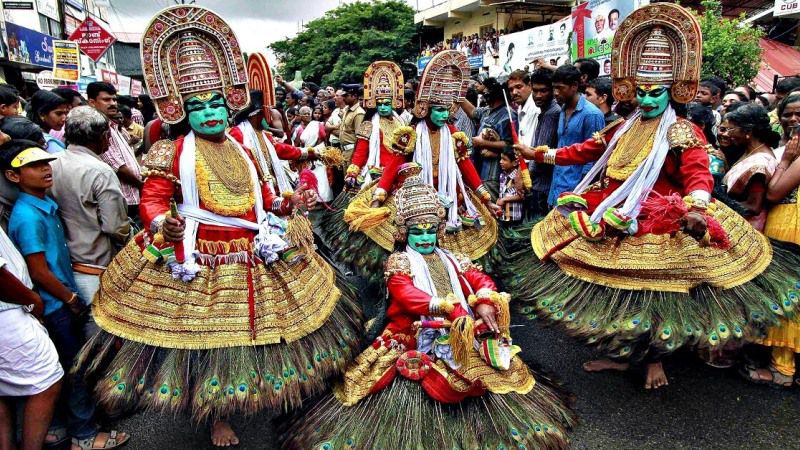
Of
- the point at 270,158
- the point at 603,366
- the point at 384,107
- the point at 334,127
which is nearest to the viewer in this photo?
the point at 603,366

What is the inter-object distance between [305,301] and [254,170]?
3.06 ft

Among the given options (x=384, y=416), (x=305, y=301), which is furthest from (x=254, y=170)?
(x=384, y=416)

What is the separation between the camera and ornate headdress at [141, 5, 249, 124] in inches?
117

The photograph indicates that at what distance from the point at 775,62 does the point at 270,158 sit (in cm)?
1801

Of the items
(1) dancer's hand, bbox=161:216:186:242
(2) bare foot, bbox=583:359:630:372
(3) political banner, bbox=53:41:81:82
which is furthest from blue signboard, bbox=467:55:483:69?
(1) dancer's hand, bbox=161:216:186:242

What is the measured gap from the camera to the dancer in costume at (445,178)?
462 cm

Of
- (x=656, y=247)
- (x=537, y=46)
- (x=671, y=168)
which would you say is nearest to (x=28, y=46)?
(x=537, y=46)

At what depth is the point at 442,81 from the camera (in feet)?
15.3

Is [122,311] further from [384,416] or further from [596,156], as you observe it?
[596,156]

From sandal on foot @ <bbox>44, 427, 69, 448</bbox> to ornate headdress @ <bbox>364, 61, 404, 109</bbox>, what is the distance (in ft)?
14.8

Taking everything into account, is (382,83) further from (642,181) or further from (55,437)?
(55,437)

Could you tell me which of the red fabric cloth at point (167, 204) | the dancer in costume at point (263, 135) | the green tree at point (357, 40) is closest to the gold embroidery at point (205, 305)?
the red fabric cloth at point (167, 204)

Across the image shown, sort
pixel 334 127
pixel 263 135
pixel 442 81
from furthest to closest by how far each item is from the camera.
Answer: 1. pixel 334 127
2. pixel 263 135
3. pixel 442 81

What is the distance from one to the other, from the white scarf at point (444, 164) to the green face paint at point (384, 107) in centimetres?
156
